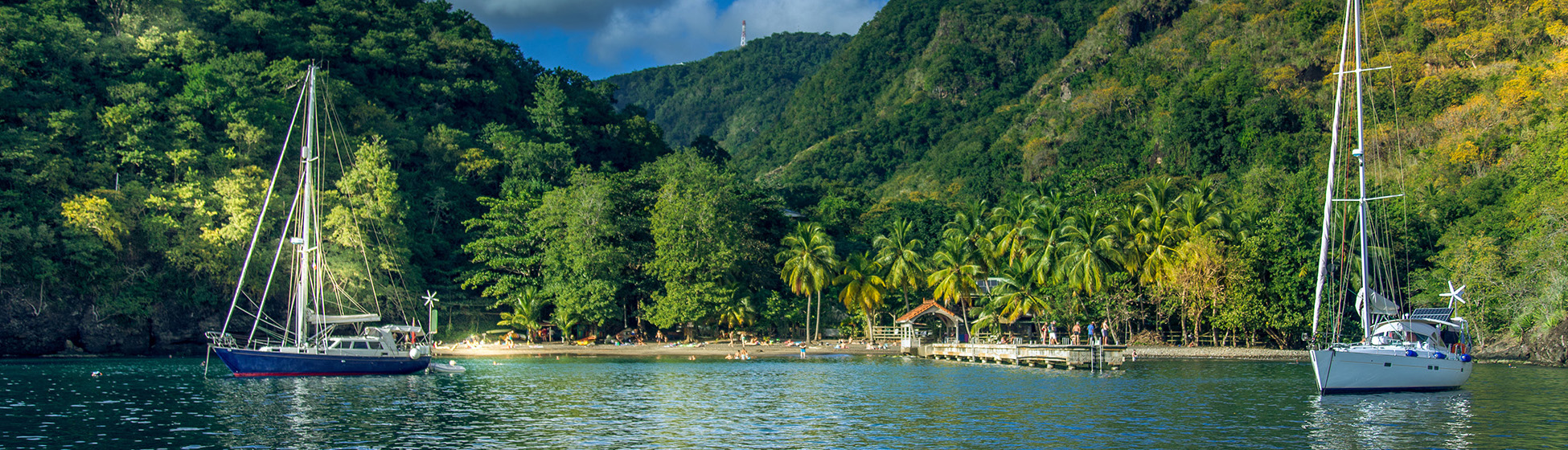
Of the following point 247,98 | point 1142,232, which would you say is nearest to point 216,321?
point 247,98

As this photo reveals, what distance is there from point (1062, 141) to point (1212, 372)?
218 feet

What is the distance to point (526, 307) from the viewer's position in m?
65.3

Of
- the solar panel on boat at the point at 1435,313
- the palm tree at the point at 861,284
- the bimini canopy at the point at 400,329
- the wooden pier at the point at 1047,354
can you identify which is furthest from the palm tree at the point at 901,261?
the solar panel on boat at the point at 1435,313

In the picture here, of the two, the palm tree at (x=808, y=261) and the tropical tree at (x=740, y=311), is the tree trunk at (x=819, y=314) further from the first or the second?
the tropical tree at (x=740, y=311)

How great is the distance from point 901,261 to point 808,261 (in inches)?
239

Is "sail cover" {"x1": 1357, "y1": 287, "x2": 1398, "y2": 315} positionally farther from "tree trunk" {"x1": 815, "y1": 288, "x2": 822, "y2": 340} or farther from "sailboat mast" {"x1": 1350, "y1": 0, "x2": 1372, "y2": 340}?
"tree trunk" {"x1": 815, "y1": 288, "x2": 822, "y2": 340}

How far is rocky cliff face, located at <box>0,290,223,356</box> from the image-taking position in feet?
179

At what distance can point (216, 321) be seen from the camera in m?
60.9

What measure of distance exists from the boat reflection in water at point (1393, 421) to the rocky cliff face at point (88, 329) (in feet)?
191

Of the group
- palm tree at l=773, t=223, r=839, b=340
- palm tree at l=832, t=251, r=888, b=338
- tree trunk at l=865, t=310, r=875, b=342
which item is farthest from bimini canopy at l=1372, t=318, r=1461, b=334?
tree trunk at l=865, t=310, r=875, b=342

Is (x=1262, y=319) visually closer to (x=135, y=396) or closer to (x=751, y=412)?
(x=751, y=412)

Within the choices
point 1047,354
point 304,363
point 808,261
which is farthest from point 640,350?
point 1047,354

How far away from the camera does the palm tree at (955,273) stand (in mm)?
63500

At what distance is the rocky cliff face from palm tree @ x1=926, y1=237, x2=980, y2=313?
43.1 m
